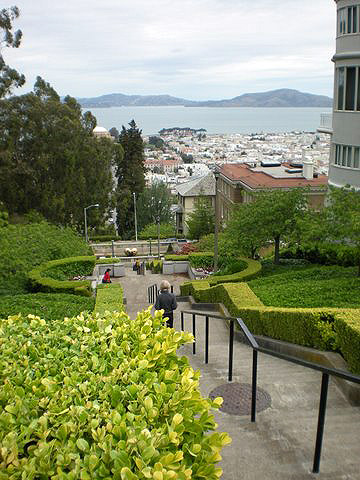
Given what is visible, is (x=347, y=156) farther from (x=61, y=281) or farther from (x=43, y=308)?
(x=43, y=308)

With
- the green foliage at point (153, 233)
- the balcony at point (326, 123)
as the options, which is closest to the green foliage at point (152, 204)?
the green foliage at point (153, 233)

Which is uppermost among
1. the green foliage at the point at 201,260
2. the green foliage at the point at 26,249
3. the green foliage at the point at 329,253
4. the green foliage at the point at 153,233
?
the green foliage at the point at 329,253

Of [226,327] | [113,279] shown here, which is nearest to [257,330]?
[226,327]

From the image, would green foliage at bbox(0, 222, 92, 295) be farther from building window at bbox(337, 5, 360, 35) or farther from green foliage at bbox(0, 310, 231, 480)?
building window at bbox(337, 5, 360, 35)

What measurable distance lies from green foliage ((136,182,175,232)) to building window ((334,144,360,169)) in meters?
38.5

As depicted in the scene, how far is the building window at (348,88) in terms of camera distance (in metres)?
21.9

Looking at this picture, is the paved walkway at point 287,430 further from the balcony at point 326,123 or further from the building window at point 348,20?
the balcony at point 326,123

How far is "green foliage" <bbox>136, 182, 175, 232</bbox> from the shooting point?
203ft

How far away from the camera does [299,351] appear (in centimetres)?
834

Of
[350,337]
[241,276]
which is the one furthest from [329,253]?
[350,337]

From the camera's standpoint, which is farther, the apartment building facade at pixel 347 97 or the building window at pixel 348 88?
the building window at pixel 348 88

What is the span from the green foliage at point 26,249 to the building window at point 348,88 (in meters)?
15.3

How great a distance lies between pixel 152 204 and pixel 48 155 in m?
25.2

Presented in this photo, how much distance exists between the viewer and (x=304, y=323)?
8.37 meters
